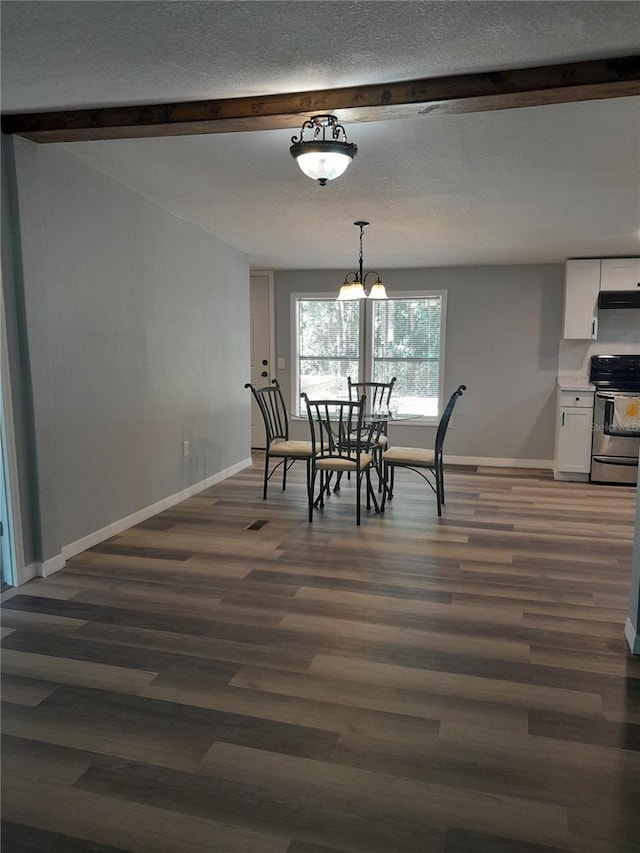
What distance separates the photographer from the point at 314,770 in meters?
1.83

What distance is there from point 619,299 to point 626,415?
1.23 m

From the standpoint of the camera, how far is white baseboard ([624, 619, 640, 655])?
8.16 feet

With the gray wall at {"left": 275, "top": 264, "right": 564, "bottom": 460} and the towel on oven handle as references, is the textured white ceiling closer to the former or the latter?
the gray wall at {"left": 275, "top": 264, "right": 564, "bottom": 460}

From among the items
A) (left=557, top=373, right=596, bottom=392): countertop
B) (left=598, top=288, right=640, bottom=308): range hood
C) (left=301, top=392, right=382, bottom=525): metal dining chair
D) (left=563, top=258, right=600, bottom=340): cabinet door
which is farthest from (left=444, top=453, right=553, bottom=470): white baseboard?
(left=301, top=392, right=382, bottom=525): metal dining chair

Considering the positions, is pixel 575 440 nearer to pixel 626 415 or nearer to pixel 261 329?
pixel 626 415

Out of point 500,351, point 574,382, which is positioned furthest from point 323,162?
point 574,382

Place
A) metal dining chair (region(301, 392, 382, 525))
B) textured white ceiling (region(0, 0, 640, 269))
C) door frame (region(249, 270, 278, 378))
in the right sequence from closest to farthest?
textured white ceiling (region(0, 0, 640, 269)) → metal dining chair (region(301, 392, 382, 525)) → door frame (region(249, 270, 278, 378))

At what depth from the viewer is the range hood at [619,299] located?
19.6ft

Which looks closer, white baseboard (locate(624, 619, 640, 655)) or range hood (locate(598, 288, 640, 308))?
white baseboard (locate(624, 619, 640, 655))

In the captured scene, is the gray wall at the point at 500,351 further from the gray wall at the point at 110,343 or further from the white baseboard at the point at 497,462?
the gray wall at the point at 110,343

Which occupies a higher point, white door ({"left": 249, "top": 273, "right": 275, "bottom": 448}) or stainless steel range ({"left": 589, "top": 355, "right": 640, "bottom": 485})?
white door ({"left": 249, "top": 273, "right": 275, "bottom": 448})

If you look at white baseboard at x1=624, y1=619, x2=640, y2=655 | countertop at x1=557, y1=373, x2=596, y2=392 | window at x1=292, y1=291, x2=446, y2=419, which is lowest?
white baseboard at x1=624, y1=619, x2=640, y2=655

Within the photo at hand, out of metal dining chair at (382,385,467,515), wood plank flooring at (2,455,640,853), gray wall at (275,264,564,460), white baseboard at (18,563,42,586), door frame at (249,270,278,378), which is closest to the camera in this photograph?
wood plank flooring at (2,455,640,853)

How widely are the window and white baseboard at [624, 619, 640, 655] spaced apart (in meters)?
4.45
